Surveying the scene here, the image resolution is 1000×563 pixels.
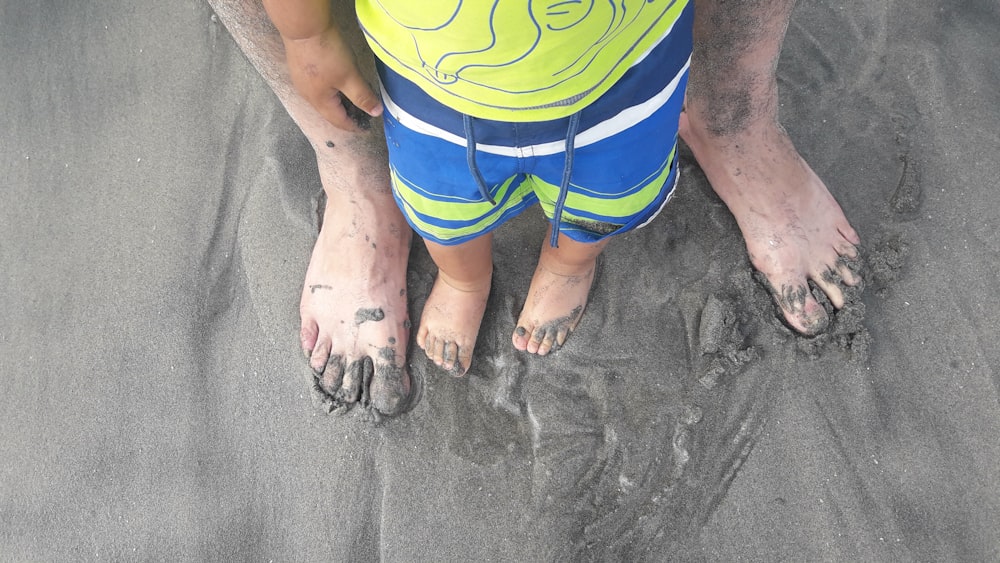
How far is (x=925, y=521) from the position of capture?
1337mm

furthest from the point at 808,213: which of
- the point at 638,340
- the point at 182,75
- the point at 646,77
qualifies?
the point at 182,75

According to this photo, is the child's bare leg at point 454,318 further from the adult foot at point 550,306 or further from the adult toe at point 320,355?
the adult toe at point 320,355

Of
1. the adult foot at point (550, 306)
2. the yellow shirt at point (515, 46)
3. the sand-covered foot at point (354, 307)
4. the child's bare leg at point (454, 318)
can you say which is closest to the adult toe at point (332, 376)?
the sand-covered foot at point (354, 307)

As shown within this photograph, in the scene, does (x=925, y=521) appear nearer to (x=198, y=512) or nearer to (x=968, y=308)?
(x=968, y=308)

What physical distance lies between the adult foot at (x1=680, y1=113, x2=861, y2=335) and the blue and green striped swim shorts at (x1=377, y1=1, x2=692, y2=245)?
45cm

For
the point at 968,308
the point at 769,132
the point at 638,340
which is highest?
the point at 769,132

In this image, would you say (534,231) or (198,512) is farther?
(534,231)

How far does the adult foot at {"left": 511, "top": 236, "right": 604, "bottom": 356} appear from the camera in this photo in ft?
4.88

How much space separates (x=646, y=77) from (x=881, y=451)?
1.06 metres

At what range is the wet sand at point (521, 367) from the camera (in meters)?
1.39

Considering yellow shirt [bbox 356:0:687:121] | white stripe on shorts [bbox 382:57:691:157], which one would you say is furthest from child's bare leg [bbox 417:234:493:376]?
yellow shirt [bbox 356:0:687:121]

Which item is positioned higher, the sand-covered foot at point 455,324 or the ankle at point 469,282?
the ankle at point 469,282

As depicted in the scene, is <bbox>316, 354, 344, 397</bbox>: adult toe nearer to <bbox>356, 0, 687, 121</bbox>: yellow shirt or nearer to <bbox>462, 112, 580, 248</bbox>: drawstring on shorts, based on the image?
<bbox>462, 112, 580, 248</bbox>: drawstring on shorts

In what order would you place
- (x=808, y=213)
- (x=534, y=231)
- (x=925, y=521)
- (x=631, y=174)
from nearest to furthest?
1. (x=631, y=174)
2. (x=925, y=521)
3. (x=808, y=213)
4. (x=534, y=231)
